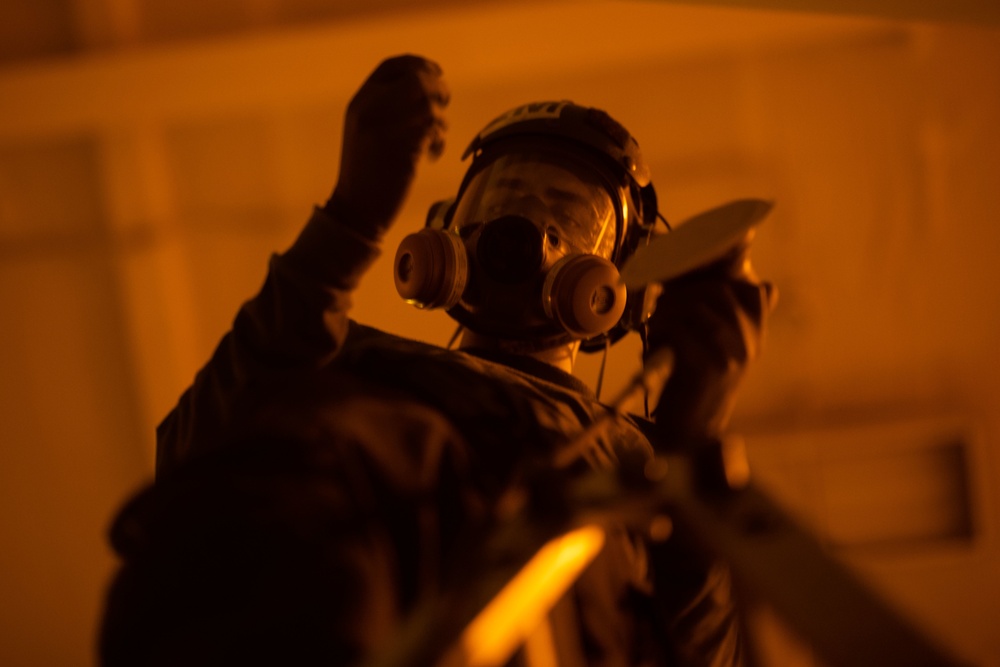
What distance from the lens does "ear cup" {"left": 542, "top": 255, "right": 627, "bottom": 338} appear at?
1.22m

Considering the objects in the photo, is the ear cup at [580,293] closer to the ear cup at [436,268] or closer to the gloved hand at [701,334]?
the ear cup at [436,268]

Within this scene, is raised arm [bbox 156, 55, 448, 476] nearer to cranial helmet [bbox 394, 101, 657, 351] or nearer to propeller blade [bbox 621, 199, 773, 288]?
cranial helmet [bbox 394, 101, 657, 351]

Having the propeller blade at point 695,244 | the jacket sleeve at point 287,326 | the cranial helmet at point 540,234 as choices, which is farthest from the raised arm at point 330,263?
the propeller blade at point 695,244

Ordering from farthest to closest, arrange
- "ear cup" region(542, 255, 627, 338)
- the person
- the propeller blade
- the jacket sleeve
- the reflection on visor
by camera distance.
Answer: the reflection on visor < "ear cup" region(542, 255, 627, 338) < the jacket sleeve < the propeller blade < the person

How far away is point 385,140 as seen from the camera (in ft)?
3.94

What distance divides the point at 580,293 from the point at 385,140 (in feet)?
0.92

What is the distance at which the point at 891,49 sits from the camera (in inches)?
96.5

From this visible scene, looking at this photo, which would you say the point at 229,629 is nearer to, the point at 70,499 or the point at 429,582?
the point at 429,582

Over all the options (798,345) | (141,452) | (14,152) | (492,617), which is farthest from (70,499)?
(492,617)

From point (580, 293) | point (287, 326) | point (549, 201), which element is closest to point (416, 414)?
point (287, 326)

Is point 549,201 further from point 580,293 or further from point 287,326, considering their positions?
point 287,326

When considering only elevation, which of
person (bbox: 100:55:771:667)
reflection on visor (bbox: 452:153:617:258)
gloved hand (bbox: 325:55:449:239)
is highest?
gloved hand (bbox: 325:55:449:239)

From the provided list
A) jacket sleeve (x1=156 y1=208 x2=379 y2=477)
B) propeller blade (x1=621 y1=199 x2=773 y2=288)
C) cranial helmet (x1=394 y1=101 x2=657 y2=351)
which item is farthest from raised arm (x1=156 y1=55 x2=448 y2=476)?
propeller blade (x1=621 y1=199 x2=773 y2=288)

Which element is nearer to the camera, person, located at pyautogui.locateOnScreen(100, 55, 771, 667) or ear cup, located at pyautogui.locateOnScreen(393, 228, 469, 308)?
person, located at pyautogui.locateOnScreen(100, 55, 771, 667)
